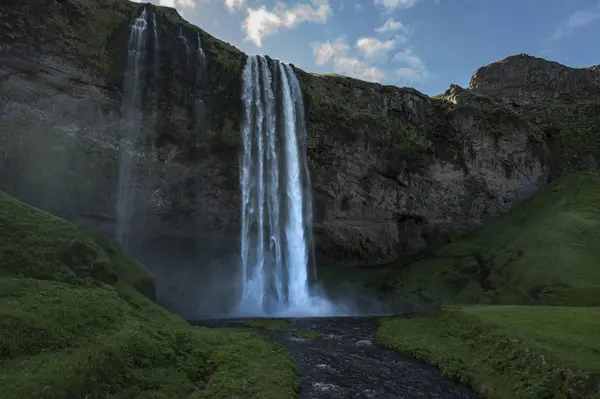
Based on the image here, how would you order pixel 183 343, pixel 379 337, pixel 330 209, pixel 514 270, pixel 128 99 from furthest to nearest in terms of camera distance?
pixel 330 209 → pixel 514 270 → pixel 128 99 → pixel 379 337 → pixel 183 343

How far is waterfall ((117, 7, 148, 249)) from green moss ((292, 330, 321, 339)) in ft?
91.5

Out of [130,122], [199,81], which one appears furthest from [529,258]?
[130,122]

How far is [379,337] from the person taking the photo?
105 feet

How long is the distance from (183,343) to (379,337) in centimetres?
1627

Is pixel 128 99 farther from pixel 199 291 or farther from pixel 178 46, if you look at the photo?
pixel 199 291

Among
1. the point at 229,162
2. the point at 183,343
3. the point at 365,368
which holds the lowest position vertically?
the point at 365,368

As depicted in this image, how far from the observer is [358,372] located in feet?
74.2

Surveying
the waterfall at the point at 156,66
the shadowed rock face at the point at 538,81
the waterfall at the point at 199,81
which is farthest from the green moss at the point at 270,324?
the shadowed rock face at the point at 538,81

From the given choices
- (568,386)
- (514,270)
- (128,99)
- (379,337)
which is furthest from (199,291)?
(568,386)

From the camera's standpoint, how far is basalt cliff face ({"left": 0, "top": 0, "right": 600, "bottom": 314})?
44656 millimetres

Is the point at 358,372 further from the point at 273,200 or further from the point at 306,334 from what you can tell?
the point at 273,200

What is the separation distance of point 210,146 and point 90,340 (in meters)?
39.2

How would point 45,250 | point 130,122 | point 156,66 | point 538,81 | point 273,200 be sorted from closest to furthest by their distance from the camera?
point 45,250, point 130,122, point 156,66, point 273,200, point 538,81

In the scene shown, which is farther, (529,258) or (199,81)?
(529,258)
